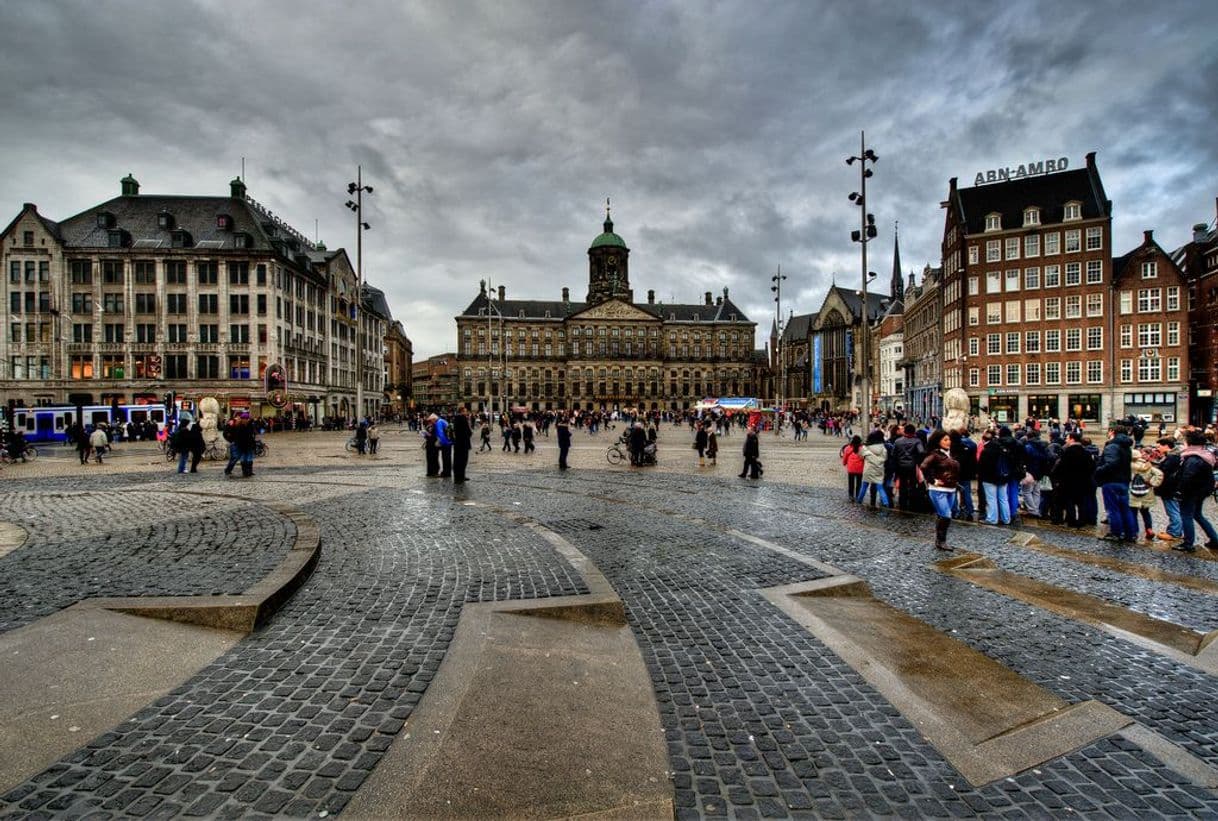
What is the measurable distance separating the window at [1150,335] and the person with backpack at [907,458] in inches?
2101

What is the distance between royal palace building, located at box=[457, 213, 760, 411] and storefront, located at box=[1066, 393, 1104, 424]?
267ft

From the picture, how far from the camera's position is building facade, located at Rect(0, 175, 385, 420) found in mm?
55625

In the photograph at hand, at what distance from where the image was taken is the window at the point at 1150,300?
169ft

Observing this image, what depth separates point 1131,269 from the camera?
2067 inches

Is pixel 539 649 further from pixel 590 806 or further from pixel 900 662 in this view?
pixel 900 662

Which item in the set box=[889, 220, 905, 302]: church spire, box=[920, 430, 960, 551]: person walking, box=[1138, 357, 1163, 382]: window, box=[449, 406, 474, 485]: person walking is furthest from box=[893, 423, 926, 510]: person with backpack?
box=[889, 220, 905, 302]: church spire

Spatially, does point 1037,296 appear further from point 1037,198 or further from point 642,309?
point 642,309

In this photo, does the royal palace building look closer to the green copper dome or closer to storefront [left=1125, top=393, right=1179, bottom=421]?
the green copper dome

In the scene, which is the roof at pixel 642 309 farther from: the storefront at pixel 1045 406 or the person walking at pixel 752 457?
the person walking at pixel 752 457

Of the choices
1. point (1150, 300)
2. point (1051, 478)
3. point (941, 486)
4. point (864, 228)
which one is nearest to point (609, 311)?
point (1150, 300)

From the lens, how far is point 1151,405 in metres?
51.4

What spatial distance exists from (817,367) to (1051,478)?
415ft

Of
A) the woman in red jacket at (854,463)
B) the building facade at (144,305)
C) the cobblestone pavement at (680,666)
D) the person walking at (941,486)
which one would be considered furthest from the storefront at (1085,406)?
the building facade at (144,305)

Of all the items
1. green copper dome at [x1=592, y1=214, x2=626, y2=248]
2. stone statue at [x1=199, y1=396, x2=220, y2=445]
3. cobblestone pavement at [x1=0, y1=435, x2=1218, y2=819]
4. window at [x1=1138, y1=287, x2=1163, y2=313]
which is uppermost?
green copper dome at [x1=592, y1=214, x2=626, y2=248]
